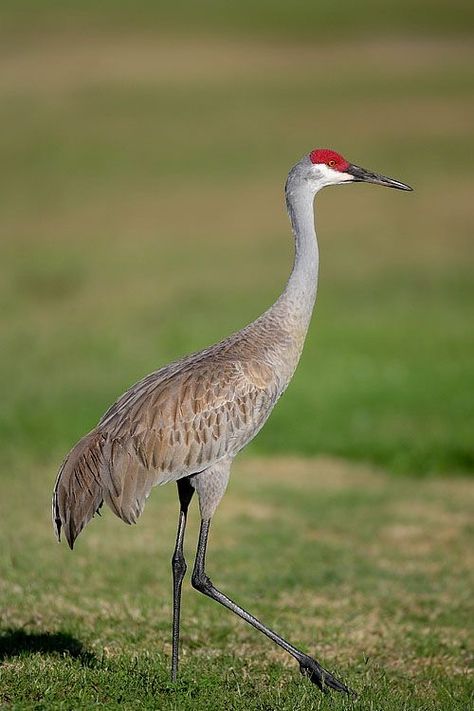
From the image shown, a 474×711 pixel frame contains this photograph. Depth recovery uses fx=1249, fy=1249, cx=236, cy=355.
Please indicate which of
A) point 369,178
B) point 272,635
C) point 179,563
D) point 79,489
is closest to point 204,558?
point 179,563

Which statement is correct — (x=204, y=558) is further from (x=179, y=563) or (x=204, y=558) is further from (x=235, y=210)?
(x=235, y=210)

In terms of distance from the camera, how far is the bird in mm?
6234

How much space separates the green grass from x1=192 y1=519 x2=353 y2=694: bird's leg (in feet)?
0.36

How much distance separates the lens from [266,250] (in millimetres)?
22969

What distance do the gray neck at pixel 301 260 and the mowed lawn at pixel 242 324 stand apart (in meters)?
1.91

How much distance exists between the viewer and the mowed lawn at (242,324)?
23.7 ft

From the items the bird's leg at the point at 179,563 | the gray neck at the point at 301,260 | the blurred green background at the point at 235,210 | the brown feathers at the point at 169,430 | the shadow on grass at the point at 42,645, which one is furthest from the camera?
the blurred green background at the point at 235,210

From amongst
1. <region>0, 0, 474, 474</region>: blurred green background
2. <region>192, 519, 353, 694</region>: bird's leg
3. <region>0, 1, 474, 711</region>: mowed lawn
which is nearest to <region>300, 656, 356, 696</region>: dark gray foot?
<region>192, 519, 353, 694</region>: bird's leg

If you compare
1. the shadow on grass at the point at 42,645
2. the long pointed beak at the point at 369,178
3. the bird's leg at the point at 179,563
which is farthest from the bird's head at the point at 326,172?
the shadow on grass at the point at 42,645

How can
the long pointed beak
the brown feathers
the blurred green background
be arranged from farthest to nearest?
the blurred green background
the long pointed beak
the brown feathers

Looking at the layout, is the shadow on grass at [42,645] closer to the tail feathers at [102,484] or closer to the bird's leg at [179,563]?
the bird's leg at [179,563]

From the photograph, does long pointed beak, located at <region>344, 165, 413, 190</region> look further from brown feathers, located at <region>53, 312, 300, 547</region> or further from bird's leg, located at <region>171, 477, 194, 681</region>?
bird's leg, located at <region>171, 477, 194, 681</region>

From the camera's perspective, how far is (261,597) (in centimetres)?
844

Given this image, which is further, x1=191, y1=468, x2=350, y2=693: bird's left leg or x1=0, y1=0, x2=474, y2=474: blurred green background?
x1=0, y1=0, x2=474, y2=474: blurred green background
